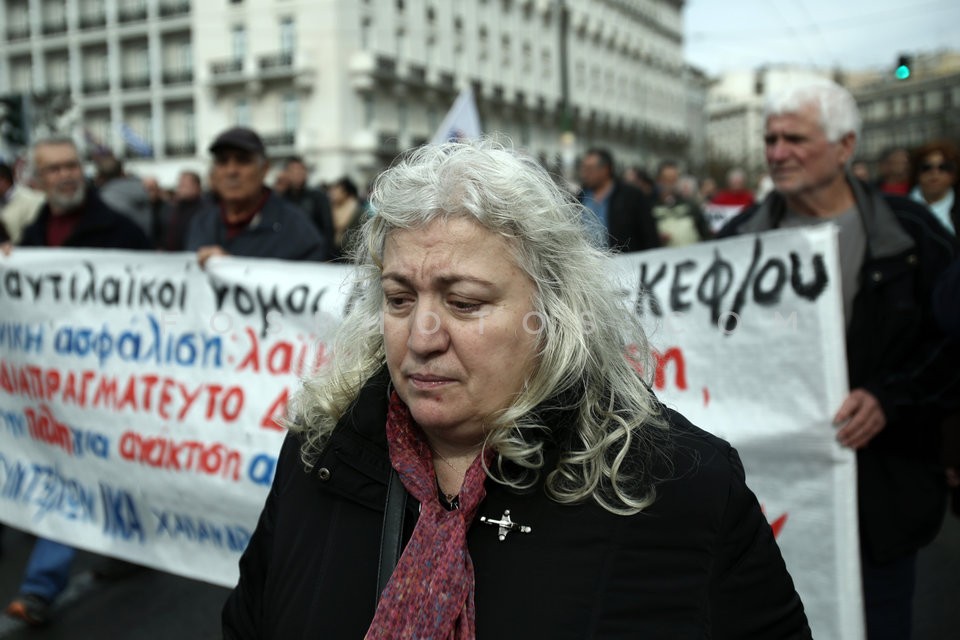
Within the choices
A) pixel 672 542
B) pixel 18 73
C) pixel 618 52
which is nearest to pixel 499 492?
pixel 672 542

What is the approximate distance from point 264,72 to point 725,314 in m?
37.6

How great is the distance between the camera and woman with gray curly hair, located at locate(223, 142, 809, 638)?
1.49m

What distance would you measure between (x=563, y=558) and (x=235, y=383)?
251cm

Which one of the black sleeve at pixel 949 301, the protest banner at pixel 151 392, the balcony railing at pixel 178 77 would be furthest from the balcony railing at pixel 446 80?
the black sleeve at pixel 949 301

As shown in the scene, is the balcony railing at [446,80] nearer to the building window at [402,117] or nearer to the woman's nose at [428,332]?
the building window at [402,117]

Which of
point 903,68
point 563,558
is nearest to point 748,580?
point 563,558

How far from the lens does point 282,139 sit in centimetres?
3775

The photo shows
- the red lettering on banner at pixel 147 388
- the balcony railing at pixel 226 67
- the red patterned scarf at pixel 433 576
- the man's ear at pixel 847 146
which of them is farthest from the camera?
the balcony railing at pixel 226 67

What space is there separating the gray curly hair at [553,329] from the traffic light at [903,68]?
3.82 meters

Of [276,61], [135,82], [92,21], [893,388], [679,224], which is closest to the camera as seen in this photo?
[893,388]

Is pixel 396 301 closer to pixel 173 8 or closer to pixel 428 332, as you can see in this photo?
pixel 428 332

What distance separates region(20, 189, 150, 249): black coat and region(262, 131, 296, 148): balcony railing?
33.6 m

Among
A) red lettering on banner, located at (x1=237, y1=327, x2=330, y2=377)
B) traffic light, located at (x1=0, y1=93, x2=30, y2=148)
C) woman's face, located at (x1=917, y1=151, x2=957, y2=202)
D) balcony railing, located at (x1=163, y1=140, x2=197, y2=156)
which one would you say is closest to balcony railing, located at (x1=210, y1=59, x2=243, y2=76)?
balcony railing, located at (x1=163, y1=140, x2=197, y2=156)

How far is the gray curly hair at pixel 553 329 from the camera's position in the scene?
156 centimetres
